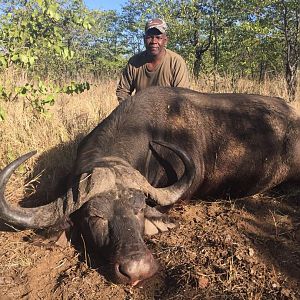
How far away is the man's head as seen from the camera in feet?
19.5

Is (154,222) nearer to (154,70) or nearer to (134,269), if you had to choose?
(134,269)

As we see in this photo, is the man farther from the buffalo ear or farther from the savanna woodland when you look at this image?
the buffalo ear

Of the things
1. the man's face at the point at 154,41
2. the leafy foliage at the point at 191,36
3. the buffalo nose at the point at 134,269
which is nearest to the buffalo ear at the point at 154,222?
the buffalo nose at the point at 134,269

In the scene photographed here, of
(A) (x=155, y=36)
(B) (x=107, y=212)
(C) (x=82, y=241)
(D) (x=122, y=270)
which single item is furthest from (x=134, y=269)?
(A) (x=155, y=36)

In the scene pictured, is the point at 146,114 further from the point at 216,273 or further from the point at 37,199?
the point at 216,273

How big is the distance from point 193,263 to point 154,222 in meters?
0.62

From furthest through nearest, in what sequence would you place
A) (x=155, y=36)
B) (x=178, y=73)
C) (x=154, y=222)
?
(x=178, y=73), (x=155, y=36), (x=154, y=222)

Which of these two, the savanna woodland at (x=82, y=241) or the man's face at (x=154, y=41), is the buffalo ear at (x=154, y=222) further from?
the man's face at (x=154, y=41)

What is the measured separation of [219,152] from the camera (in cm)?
462

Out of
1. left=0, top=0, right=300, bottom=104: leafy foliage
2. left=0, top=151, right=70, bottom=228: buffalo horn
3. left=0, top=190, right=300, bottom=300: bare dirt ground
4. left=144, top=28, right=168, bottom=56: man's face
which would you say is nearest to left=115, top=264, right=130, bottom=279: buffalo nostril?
left=0, top=190, right=300, bottom=300: bare dirt ground

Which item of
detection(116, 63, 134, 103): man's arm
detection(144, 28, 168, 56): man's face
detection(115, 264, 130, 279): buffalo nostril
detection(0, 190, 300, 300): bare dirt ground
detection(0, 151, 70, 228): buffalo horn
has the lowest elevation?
detection(0, 190, 300, 300): bare dirt ground

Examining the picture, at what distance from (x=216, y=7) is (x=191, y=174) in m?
14.3

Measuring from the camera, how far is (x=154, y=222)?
348 centimetres

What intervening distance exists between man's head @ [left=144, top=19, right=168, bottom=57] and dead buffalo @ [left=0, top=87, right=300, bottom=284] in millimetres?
1475
